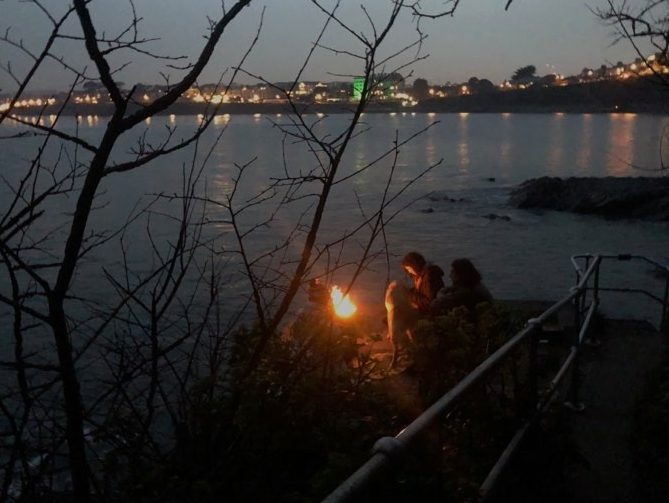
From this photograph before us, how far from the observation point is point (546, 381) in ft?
20.5

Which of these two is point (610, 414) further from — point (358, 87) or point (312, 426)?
point (358, 87)

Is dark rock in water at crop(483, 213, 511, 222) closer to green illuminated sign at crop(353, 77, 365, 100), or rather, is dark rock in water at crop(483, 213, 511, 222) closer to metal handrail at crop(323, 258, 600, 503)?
green illuminated sign at crop(353, 77, 365, 100)

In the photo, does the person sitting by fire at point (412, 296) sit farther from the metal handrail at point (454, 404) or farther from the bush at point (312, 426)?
the bush at point (312, 426)

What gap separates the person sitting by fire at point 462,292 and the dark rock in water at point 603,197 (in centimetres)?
3226

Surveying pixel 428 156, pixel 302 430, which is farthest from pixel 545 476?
pixel 428 156

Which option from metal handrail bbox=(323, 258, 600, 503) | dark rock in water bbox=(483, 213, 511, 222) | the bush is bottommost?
dark rock in water bbox=(483, 213, 511, 222)

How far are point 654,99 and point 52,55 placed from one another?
311 inches

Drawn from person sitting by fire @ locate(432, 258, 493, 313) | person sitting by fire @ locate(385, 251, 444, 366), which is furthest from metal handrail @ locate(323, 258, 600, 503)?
person sitting by fire @ locate(385, 251, 444, 366)

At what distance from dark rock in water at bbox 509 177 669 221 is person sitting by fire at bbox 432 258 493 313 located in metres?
32.3

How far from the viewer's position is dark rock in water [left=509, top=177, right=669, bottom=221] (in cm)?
3731

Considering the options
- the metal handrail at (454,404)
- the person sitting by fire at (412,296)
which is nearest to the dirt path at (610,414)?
the metal handrail at (454,404)

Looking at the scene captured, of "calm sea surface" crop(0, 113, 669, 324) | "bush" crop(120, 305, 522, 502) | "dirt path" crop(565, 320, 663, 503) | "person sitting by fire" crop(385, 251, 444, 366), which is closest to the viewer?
"bush" crop(120, 305, 522, 502)

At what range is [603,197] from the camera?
39406 millimetres

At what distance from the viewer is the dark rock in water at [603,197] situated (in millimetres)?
37312
